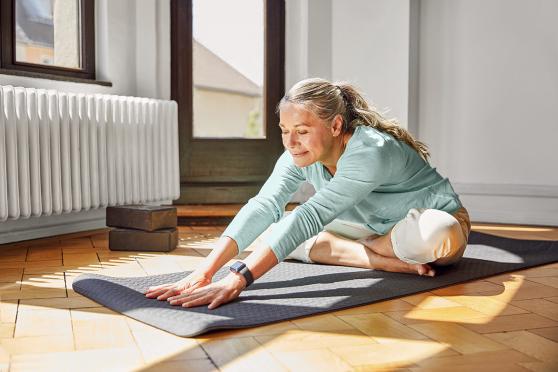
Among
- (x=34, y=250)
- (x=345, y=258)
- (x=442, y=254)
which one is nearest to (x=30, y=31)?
(x=34, y=250)

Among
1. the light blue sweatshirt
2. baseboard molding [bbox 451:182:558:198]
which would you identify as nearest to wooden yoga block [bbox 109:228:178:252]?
the light blue sweatshirt

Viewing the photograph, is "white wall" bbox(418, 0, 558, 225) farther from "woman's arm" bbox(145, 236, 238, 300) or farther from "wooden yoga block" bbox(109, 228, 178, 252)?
"woman's arm" bbox(145, 236, 238, 300)

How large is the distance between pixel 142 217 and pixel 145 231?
0.06m

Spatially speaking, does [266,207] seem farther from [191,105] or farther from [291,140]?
[191,105]

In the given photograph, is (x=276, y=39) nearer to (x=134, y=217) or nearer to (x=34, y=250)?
(x=134, y=217)

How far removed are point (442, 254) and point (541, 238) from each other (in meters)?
1.27

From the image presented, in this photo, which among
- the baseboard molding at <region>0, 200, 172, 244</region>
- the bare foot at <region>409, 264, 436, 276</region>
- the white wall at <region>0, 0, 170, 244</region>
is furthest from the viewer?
the white wall at <region>0, 0, 170, 244</region>

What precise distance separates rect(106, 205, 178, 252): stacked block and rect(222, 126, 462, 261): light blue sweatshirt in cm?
81

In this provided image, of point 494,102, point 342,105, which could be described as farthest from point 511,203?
point 342,105

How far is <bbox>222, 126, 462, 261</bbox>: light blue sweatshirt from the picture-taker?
6.01ft

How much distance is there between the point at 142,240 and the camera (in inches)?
110

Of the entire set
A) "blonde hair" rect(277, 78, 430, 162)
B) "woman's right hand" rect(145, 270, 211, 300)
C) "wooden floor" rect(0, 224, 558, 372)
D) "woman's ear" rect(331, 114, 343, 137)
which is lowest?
"wooden floor" rect(0, 224, 558, 372)

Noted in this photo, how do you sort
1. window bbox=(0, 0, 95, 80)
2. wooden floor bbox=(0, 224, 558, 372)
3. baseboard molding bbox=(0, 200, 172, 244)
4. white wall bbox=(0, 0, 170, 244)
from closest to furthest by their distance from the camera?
wooden floor bbox=(0, 224, 558, 372)
baseboard molding bbox=(0, 200, 172, 244)
window bbox=(0, 0, 95, 80)
white wall bbox=(0, 0, 170, 244)

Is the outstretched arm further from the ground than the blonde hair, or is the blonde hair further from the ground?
the blonde hair
